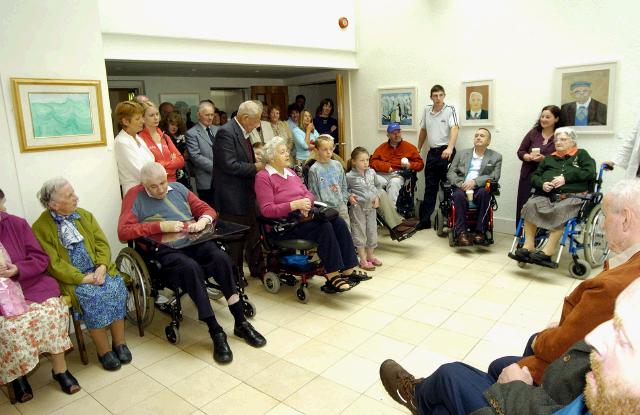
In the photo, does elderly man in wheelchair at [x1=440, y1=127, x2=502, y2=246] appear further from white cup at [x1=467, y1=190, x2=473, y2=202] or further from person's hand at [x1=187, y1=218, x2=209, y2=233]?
person's hand at [x1=187, y1=218, x2=209, y2=233]

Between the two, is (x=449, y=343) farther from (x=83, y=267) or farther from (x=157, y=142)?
(x=157, y=142)

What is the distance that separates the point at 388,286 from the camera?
374 cm

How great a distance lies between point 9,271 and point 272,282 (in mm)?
1828

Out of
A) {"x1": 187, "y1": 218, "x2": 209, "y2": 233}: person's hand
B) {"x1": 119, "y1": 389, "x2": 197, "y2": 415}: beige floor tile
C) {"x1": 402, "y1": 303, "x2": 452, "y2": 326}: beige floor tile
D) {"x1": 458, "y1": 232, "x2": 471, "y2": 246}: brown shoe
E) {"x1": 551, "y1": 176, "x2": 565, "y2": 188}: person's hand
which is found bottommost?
{"x1": 119, "y1": 389, "x2": 197, "y2": 415}: beige floor tile

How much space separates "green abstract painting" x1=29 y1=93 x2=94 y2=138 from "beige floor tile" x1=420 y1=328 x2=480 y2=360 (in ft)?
8.97

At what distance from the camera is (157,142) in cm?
355

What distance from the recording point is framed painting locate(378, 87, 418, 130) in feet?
18.9

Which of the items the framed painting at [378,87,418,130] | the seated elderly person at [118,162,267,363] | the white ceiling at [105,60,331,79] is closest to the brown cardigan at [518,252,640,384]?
the seated elderly person at [118,162,267,363]

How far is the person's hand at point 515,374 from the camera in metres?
1.54

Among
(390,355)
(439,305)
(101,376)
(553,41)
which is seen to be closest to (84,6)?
(101,376)

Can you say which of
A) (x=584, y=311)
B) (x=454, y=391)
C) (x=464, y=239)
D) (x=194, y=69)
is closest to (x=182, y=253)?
(x=454, y=391)

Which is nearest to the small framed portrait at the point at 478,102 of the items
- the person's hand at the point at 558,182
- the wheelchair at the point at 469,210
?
the wheelchair at the point at 469,210

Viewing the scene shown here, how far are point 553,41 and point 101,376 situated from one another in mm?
4895

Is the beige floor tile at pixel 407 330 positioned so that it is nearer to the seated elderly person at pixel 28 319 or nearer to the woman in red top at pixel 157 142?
the seated elderly person at pixel 28 319
